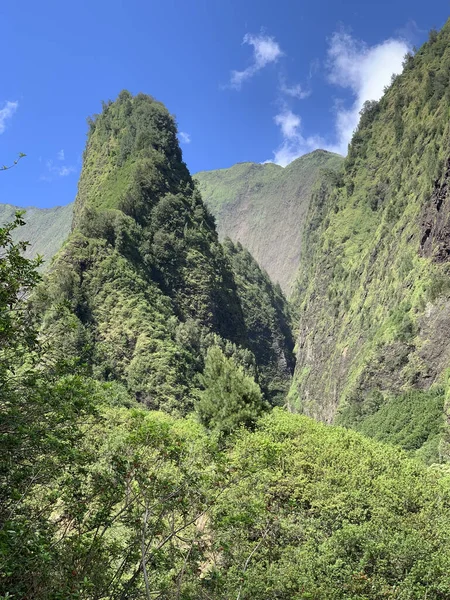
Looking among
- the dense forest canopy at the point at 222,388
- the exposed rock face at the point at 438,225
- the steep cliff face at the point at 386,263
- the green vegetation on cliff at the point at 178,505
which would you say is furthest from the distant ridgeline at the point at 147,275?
the exposed rock face at the point at 438,225

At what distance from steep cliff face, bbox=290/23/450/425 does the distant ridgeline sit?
14196 mm

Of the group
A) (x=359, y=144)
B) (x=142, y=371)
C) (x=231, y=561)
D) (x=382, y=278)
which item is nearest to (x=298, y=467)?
(x=231, y=561)

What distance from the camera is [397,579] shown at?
11.3 metres

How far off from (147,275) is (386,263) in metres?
35.6

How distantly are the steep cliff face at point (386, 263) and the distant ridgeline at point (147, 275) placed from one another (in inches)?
559

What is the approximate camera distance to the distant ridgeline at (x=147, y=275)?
2096 inches

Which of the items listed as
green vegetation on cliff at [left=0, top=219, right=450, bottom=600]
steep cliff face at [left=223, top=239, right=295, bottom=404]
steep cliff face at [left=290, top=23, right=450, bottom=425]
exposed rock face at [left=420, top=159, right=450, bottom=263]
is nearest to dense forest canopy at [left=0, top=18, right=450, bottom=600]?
green vegetation on cliff at [left=0, top=219, right=450, bottom=600]

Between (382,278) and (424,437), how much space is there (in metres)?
31.5

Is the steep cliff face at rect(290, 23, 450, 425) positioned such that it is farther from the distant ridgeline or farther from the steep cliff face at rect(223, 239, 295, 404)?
the distant ridgeline

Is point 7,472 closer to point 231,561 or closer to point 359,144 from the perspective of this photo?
point 231,561

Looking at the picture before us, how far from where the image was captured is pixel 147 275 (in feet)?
224

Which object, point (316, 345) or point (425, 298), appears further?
point (316, 345)

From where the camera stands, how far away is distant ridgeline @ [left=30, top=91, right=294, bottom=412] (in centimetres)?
5325

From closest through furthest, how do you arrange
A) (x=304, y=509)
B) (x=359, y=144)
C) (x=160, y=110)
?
(x=304, y=509) < (x=160, y=110) < (x=359, y=144)
